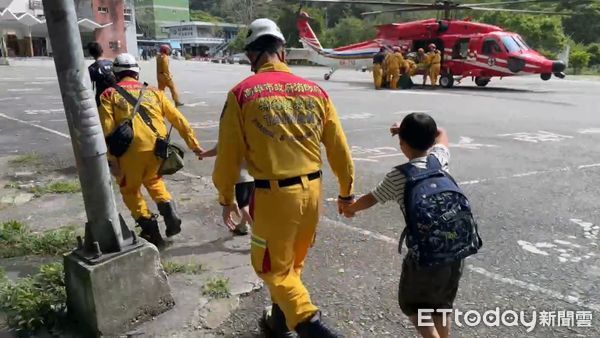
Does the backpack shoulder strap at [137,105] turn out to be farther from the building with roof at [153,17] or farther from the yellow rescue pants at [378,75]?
the building with roof at [153,17]

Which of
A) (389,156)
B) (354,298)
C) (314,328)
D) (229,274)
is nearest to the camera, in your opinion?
(314,328)

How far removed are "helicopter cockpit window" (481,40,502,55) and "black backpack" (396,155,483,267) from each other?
723 inches

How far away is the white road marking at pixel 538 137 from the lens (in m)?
9.23

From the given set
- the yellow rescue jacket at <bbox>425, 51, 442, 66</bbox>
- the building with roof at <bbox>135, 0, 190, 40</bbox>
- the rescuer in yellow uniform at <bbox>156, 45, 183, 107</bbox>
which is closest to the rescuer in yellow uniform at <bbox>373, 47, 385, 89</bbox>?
the yellow rescue jacket at <bbox>425, 51, 442, 66</bbox>

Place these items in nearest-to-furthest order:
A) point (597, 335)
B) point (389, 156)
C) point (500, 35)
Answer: point (597, 335) < point (389, 156) < point (500, 35)

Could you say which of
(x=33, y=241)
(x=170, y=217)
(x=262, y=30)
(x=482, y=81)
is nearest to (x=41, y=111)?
(x=33, y=241)

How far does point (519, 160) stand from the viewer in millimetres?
7660

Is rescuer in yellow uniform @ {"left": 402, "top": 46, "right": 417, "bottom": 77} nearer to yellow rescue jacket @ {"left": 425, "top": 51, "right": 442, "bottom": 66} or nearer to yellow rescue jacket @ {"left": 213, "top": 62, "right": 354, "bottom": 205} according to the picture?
yellow rescue jacket @ {"left": 425, "top": 51, "right": 442, "bottom": 66}

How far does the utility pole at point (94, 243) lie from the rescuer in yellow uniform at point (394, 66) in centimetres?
1870

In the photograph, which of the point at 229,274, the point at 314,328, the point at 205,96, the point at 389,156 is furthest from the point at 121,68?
the point at 205,96

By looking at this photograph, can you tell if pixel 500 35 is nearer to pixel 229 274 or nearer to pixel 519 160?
pixel 519 160

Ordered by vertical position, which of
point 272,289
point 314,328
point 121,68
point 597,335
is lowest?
point 597,335

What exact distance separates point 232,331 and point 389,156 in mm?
5458

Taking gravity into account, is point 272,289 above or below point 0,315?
above
